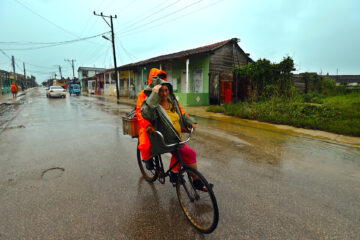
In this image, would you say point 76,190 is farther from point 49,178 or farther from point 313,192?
point 313,192

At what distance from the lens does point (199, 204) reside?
2248 mm

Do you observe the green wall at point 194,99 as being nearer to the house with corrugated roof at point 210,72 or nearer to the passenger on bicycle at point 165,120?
the house with corrugated roof at point 210,72

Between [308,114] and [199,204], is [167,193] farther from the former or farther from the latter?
[308,114]

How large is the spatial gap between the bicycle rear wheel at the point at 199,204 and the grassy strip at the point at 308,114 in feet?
22.3

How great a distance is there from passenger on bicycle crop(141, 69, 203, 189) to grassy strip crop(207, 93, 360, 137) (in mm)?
6750

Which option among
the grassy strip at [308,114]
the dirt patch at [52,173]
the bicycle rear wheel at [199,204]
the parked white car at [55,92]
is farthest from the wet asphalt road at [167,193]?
the parked white car at [55,92]

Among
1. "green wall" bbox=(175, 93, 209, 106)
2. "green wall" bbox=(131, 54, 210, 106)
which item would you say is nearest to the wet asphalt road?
"green wall" bbox=(175, 93, 209, 106)

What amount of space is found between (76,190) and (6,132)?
19.0 ft

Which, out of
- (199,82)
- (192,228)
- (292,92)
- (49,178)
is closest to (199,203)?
(192,228)

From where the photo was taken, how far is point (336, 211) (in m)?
2.65

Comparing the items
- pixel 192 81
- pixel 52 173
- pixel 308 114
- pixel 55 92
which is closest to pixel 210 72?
pixel 192 81

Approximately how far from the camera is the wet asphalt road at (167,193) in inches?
90.3

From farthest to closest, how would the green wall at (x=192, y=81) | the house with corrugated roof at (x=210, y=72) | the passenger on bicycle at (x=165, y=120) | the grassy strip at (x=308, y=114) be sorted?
the green wall at (x=192, y=81) → the house with corrugated roof at (x=210, y=72) → the grassy strip at (x=308, y=114) → the passenger on bicycle at (x=165, y=120)

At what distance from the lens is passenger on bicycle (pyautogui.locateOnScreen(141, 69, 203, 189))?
7.81ft
